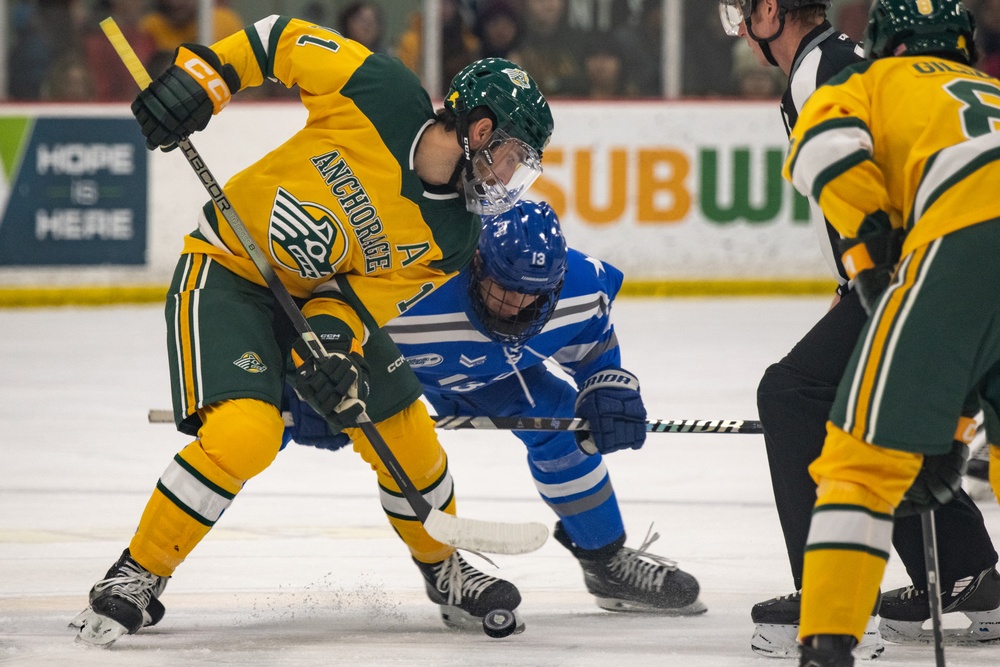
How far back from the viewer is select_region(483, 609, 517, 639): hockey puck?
2682mm

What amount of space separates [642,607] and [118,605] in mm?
1009

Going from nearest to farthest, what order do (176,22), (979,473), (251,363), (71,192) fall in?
(251,363) → (979,473) → (71,192) → (176,22)

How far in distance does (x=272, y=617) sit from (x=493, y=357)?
64cm

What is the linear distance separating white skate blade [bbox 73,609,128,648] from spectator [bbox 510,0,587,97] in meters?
5.42

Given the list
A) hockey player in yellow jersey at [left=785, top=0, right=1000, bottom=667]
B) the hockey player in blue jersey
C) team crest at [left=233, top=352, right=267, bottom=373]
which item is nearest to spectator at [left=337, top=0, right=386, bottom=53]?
the hockey player in blue jersey

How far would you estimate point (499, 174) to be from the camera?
272 cm

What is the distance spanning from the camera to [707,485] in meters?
3.97

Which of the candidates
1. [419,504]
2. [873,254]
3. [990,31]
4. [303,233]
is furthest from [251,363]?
[990,31]

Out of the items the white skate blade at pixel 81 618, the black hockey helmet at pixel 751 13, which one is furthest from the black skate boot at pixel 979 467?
the white skate blade at pixel 81 618

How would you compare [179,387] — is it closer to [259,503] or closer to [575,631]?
[575,631]

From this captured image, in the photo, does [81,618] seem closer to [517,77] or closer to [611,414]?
[611,414]

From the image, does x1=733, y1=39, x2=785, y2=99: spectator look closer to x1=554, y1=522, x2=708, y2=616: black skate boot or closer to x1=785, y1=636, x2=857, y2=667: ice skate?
x1=554, y1=522, x2=708, y2=616: black skate boot

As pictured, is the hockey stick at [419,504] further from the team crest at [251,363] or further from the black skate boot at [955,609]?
the black skate boot at [955,609]

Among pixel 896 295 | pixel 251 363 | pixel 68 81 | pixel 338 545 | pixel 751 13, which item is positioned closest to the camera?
pixel 896 295
